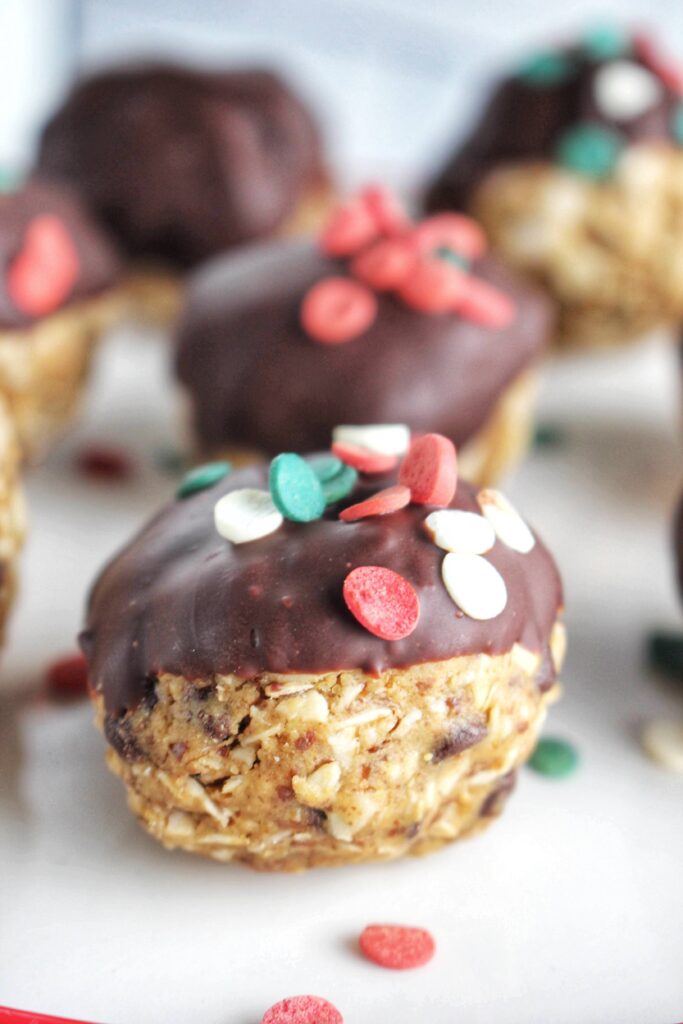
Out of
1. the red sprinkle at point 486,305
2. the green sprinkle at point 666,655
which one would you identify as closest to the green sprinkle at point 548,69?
the red sprinkle at point 486,305

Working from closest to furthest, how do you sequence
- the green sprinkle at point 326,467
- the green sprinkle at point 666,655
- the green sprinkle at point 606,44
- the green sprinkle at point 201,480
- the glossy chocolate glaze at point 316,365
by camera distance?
the green sprinkle at point 326,467 → the green sprinkle at point 201,480 → the green sprinkle at point 666,655 → the glossy chocolate glaze at point 316,365 → the green sprinkle at point 606,44

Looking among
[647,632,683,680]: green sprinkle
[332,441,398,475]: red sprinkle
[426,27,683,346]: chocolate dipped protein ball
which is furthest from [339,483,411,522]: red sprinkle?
[426,27,683,346]: chocolate dipped protein ball

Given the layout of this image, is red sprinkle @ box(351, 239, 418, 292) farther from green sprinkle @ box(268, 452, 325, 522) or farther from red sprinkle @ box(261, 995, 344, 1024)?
red sprinkle @ box(261, 995, 344, 1024)

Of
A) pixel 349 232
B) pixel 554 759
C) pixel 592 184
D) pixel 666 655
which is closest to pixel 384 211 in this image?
pixel 349 232

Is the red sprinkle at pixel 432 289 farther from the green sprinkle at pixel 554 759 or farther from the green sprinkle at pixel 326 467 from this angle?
the green sprinkle at pixel 554 759

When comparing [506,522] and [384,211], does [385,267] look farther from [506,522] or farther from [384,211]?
[506,522]
